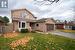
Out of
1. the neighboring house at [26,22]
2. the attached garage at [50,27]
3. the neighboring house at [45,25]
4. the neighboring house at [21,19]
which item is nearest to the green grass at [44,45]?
the neighboring house at [21,19]

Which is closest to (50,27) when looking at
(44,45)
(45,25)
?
(45,25)

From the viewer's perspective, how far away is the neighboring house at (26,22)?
111 ft

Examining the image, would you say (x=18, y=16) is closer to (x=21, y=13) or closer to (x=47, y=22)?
(x=21, y=13)

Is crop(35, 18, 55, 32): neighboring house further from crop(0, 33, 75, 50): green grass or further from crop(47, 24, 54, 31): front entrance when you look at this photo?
crop(0, 33, 75, 50): green grass

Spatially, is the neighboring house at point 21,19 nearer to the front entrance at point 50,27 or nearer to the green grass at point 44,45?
the front entrance at point 50,27

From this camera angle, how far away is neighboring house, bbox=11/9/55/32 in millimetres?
33750

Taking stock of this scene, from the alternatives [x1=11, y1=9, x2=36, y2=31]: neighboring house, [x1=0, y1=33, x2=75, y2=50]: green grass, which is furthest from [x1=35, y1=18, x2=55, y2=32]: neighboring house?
[x1=0, y1=33, x2=75, y2=50]: green grass

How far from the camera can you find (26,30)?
31.9 meters

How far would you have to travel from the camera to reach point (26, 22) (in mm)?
35156

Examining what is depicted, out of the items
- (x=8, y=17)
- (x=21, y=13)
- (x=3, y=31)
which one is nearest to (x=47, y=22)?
(x=21, y=13)

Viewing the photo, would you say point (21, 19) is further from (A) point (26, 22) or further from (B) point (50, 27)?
(B) point (50, 27)

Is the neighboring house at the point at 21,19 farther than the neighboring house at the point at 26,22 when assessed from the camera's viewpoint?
No

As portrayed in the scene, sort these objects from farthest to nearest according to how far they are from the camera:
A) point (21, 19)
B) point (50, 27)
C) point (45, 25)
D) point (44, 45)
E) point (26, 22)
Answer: point (50, 27) < point (45, 25) < point (26, 22) < point (21, 19) < point (44, 45)

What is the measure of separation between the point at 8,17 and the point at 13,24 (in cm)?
202
